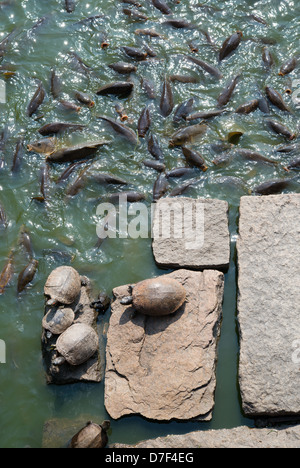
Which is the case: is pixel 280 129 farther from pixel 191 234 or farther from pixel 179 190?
pixel 191 234

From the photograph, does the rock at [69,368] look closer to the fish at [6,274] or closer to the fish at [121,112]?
the fish at [6,274]

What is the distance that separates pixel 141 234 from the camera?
6961 millimetres

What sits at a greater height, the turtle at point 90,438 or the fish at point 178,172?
the fish at point 178,172

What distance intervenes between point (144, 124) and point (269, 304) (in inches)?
Result: 122

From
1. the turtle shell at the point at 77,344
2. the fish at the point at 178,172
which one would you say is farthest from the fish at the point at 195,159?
the turtle shell at the point at 77,344

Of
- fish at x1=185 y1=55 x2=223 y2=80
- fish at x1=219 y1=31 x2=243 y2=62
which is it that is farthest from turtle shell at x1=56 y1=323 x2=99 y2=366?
fish at x1=219 y1=31 x2=243 y2=62

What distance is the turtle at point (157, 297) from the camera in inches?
237

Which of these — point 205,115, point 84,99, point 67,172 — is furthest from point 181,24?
point 67,172

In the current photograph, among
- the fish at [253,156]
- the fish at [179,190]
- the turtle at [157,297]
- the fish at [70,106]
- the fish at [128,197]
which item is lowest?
the turtle at [157,297]

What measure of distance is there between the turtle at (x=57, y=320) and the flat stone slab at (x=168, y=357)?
0.50m

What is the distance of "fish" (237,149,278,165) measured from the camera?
723 centimetres

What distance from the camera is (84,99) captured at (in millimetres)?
7879

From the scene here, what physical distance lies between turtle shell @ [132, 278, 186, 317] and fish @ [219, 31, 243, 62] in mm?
3824
